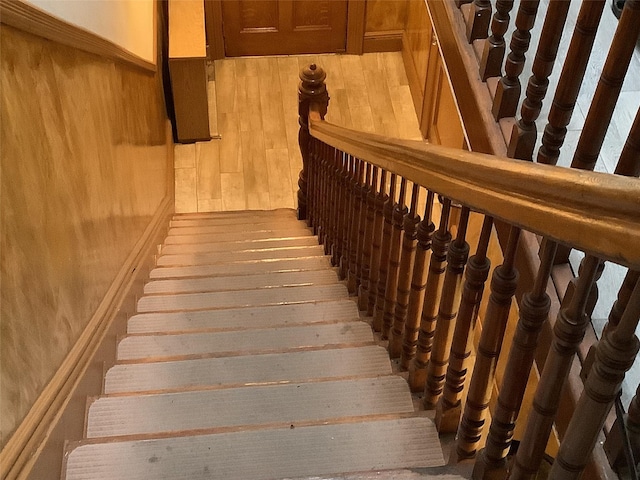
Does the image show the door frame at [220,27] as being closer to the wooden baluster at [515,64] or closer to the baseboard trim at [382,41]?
the baseboard trim at [382,41]

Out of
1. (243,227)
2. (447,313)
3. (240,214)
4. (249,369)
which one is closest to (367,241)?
(249,369)

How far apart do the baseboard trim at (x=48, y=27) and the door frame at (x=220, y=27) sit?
3.03 meters

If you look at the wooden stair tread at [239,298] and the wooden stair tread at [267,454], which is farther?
the wooden stair tread at [239,298]

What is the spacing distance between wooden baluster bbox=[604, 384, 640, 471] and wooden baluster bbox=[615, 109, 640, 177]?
40 centimetres

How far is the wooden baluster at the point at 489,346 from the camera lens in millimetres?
1150

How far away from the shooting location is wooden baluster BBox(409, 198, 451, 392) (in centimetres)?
150

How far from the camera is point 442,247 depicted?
151 centimetres

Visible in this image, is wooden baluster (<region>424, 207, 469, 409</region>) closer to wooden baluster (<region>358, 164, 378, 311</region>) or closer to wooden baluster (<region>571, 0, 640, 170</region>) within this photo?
wooden baluster (<region>571, 0, 640, 170</region>)

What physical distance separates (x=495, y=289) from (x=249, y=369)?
1.01 metres

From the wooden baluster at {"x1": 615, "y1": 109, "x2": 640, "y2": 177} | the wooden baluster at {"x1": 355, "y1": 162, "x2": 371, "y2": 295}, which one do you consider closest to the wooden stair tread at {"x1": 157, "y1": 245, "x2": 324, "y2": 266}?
the wooden baluster at {"x1": 355, "y1": 162, "x2": 371, "y2": 295}

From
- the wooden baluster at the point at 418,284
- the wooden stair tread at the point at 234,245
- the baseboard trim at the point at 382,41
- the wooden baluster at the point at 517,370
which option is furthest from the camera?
the baseboard trim at the point at 382,41

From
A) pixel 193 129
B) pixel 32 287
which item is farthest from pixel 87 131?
pixel 193 129

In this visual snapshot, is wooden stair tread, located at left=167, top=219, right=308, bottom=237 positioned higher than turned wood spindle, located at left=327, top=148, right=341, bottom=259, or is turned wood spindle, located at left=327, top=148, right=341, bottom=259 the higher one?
turned wood spindle, located at left=327, top=148, right=341, bottom=259

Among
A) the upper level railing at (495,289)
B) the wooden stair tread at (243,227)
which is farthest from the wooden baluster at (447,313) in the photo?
the wooden stair tread at (243,227)
